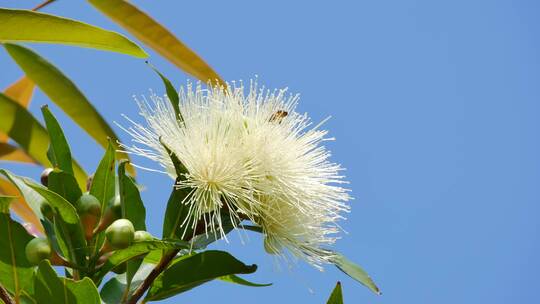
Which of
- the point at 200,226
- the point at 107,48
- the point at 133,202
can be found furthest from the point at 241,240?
the point at 107,48

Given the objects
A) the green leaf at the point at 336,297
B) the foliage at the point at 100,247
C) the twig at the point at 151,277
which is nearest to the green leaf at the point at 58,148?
the foliage at the point at 100,247

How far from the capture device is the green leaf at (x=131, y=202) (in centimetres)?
125

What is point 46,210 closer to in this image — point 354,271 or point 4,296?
point 4,296

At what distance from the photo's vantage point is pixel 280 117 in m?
1.42

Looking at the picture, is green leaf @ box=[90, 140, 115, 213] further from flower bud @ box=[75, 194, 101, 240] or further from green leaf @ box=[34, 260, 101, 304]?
green leaf @ box=[34, 260, 101, 304]

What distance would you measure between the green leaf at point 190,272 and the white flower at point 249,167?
6cm

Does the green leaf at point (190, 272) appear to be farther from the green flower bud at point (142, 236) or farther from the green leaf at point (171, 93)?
the green leaf at point (171, 93)

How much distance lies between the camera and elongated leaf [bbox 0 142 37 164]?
9.36ft

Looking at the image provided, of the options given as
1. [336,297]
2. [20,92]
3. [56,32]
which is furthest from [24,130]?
[336,297]

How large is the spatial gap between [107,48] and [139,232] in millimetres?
519

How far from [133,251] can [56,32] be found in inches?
25.3

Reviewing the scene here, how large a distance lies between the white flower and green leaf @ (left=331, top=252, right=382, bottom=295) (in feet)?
0.07

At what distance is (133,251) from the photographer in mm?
1217

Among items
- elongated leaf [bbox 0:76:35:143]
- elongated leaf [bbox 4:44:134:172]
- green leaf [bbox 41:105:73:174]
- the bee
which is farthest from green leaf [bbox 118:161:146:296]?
elongated leaf [bbox 0:76:35:143]
